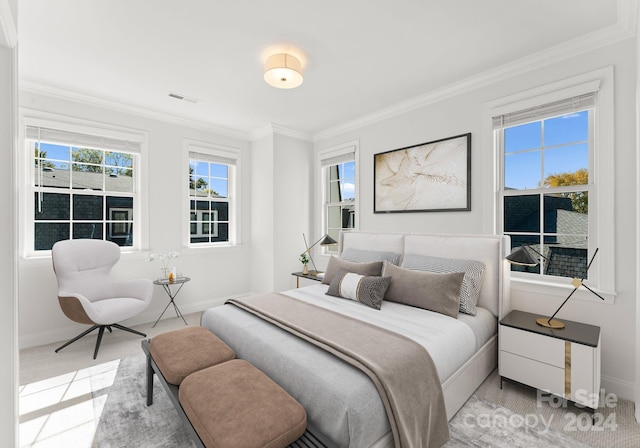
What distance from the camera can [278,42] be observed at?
8.16 feet

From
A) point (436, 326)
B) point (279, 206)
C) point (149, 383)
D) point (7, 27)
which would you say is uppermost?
point (7, 27)

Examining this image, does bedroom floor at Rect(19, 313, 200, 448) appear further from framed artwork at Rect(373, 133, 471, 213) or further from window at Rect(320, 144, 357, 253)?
framed artwork at Rect(373, 133, 471, 213)

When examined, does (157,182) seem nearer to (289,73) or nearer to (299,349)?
(289,73)

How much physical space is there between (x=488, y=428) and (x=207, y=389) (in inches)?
70.8

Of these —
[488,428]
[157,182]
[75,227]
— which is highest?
[157,182]

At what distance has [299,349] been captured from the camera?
6.00 feet

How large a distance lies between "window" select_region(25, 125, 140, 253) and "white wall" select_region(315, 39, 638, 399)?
11.4ft

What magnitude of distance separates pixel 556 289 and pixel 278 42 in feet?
10.5

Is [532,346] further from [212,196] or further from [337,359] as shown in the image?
[212,196]

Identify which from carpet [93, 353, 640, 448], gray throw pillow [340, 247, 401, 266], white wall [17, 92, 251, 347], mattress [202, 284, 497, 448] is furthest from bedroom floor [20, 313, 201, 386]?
gray throw pillow [340, 247, 401, 266]

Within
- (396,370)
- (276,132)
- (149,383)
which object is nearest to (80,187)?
(276,132)

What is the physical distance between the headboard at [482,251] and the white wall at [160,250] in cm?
271

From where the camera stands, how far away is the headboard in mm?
2662

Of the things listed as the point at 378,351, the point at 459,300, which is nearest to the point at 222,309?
the point at 378,351
